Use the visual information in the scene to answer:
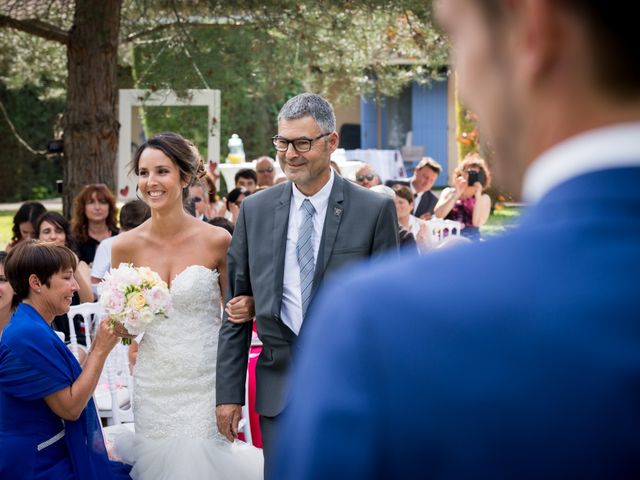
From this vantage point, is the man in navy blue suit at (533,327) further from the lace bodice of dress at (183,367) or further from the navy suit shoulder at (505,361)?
the lace bodice of dress at (183,367)

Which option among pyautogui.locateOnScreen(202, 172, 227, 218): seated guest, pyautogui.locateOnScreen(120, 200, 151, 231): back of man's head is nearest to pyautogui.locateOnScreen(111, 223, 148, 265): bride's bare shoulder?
pyautogui.locateOnScreen(120, 200, 151, 231): back of man's head

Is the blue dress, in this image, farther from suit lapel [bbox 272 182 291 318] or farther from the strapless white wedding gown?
suit lapel [bbox 272 182 291 318]

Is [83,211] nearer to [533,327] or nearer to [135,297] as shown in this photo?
[135,297]

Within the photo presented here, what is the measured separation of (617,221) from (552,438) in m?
0.19

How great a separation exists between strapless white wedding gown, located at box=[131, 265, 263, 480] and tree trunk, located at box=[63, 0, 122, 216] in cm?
638

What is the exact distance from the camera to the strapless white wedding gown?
509 cm

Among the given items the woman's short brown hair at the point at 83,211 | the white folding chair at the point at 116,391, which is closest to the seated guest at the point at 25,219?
the woman's short brown hair at the point at 83,211

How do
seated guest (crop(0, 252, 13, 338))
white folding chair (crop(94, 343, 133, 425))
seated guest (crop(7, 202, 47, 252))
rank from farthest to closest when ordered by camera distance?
seated guest (crop(7, 202, 47, 252)), white folding chair (crop(94, 343, 133, 425)), seated guest (crop(0, 252, 13, 338))

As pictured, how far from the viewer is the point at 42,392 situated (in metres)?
4.54

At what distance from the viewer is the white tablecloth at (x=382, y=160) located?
22688 millimetres

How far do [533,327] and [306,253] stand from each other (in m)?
3.46

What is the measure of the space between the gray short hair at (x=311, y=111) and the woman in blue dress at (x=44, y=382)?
4.33 feet

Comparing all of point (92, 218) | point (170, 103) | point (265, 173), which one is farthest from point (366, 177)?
point (92, 218)

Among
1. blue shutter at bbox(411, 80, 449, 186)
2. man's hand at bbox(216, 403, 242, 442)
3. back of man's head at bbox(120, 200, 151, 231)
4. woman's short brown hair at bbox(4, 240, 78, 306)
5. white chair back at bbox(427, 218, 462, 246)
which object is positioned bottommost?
man's hand at bbox(216, 403, 242, 442)
